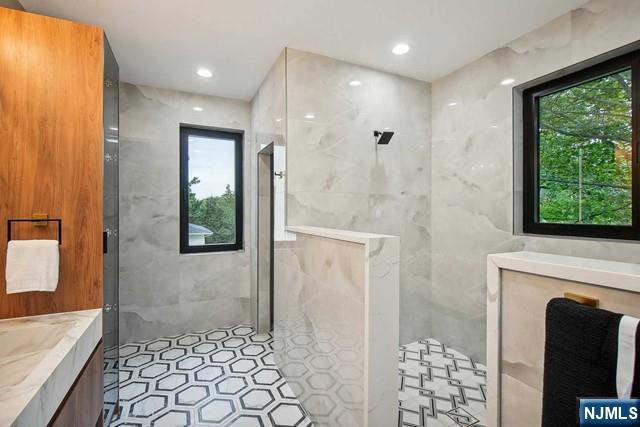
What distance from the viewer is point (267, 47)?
235cm

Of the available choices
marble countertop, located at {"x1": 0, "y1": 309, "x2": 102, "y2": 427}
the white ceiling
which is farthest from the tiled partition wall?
the white ceiling

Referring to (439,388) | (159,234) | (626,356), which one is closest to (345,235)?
(626,356)

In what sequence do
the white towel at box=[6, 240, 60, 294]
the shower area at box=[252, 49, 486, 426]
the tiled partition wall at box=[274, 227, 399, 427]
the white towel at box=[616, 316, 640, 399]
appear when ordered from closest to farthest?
the white towel at box=[616, 316, 640, 399]
the tiled partition wall at box=[274, 227, 399, 427]
the white towel at box=[6, 240, 60, 294]
the shower area at box=[252, 49, 486, 426]

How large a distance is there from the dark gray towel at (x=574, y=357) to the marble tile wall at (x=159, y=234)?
3.07m

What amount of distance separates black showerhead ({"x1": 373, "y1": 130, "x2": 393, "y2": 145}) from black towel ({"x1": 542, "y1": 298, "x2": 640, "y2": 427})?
2034 millimetres

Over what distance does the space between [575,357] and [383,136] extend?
216 centimetres

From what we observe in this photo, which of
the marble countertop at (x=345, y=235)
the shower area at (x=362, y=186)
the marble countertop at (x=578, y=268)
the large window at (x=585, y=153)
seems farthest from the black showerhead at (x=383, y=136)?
the marble countertop at (x=578, y=268)

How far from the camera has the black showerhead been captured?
2.57 m

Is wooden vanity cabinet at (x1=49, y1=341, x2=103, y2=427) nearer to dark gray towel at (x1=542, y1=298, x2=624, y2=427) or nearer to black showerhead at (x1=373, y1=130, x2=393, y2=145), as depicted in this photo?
dark gray towel at (x1=542, y1=298, x2=624, y2=427)

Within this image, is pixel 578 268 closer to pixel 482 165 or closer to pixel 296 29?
pixel 482 165

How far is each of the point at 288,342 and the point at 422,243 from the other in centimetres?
158

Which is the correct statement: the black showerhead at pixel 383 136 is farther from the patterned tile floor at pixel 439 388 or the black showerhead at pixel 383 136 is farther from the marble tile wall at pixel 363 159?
the patterned tile floor at pixel 439 388

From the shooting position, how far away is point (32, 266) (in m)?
1.34

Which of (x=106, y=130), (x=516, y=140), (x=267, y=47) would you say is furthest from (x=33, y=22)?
(x=516, y=140)
